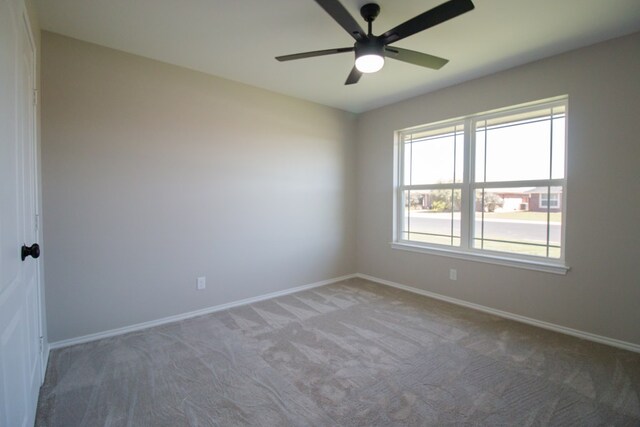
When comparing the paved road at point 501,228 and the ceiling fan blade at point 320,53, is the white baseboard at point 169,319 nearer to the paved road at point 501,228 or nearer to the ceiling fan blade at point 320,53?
the paved road at point 501,228

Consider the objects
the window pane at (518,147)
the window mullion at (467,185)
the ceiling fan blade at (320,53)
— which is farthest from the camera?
the window mullion at (467,185)

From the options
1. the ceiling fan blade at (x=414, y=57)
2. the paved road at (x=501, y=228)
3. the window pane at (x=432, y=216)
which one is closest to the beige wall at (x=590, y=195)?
the paved road at (x=501, y=228)

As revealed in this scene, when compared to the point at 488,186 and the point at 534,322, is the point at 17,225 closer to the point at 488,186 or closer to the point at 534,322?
the point at 488,186

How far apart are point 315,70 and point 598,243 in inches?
121

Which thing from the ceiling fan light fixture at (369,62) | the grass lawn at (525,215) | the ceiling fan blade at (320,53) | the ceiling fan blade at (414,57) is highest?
the ceiling fan blade at (414,57)

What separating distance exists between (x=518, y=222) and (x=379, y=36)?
8.18ft

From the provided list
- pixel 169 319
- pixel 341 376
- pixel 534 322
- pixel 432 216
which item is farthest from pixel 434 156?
pixel 169 319

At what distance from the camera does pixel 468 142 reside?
3.55m

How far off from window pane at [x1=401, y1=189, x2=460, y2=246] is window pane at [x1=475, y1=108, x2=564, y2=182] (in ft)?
1.51

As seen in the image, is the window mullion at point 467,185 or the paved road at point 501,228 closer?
the paved road at point 501,228

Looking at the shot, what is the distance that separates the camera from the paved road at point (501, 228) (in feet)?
10.0

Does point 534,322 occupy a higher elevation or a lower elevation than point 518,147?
lower

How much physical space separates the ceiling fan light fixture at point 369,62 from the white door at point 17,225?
1799 millimetres

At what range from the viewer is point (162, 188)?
2965mm
